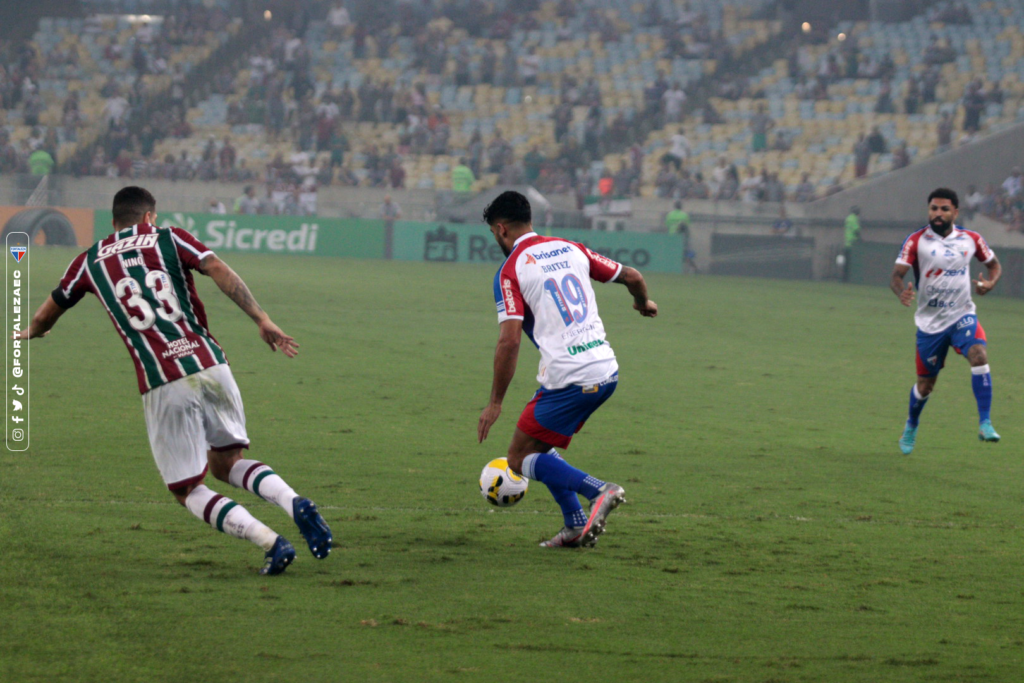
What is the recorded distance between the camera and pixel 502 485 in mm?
6133

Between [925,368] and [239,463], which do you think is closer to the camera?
[239,463]

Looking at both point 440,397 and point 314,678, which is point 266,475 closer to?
point 314,678

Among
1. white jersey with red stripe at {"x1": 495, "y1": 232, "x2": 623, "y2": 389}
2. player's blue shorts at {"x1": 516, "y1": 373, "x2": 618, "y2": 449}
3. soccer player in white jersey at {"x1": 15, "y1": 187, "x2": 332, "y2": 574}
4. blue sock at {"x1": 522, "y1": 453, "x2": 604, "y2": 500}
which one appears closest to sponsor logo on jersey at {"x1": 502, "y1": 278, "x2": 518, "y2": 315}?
white jersey with red stripe at {"x1": 495, "y1": 232, "x2": 623, "y2": 389}

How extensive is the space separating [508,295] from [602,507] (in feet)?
3.75

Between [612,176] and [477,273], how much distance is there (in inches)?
389

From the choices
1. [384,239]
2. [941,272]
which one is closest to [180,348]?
[941,272]

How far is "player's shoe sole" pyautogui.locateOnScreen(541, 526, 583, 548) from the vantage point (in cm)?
596

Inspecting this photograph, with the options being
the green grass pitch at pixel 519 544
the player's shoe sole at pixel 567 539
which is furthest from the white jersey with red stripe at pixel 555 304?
the green grass pitch at pixel 519 544

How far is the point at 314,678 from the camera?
4020mm

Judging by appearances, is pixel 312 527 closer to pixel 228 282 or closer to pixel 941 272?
pixel 228 282

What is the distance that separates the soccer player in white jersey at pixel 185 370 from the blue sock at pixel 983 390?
629 centimetres

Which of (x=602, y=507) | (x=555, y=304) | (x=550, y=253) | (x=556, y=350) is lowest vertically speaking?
(x=602, y=507)

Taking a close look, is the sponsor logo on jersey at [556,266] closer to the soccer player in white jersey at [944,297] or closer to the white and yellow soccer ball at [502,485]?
the white and yellow soccer ball at [502,485]

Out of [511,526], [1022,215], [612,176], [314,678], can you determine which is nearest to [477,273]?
[612,176]
